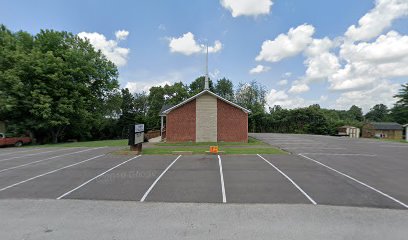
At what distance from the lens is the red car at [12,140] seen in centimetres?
2524

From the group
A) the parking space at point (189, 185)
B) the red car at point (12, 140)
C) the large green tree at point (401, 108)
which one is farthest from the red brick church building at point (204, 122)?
the large green tree at point (401, 108)

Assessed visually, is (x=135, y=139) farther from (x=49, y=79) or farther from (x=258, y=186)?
(x=49, y=79)

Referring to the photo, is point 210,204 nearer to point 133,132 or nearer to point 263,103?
point 133,132

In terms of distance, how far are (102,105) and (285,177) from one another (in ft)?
117

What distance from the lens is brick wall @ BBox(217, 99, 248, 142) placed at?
26234 mm

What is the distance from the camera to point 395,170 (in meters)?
11.5

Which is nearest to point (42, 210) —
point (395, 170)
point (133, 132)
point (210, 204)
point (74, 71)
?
point (210, 204)

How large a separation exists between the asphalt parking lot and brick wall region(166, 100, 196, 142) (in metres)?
13.1

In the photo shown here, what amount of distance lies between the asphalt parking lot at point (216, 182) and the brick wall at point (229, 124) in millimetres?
13149

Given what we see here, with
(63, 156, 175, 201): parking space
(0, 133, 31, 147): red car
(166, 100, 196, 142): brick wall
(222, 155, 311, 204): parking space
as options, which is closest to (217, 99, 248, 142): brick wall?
(166, 100, 196, 142): brick wall

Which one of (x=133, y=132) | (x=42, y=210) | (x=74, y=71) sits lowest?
(x=42, y=210)

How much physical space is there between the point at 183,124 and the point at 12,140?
17313 millimetres

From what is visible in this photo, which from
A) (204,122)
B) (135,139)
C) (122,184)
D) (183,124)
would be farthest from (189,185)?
(183,124)

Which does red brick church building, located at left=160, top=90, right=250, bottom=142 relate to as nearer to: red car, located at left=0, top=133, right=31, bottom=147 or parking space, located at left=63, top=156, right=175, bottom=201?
parking space, located at left=63, top=156, right=175, bottom=201
